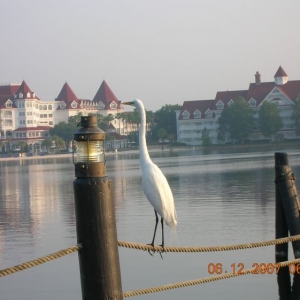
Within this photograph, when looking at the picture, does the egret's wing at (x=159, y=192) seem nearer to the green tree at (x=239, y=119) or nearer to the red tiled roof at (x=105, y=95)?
the green tree at (x=239, y=119)

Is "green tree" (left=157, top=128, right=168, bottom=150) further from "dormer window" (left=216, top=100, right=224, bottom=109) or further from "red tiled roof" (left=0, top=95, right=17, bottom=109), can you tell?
"red tiled roof" (left=0, top=95, right=17, bottom=109)

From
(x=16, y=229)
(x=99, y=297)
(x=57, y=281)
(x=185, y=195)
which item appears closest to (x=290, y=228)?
(x=99, y=297)

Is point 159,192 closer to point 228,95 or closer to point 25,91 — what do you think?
point 228,95

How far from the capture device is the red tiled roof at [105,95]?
5202 inches

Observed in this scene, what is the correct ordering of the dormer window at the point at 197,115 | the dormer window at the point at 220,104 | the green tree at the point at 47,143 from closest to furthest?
the dormer window at the point at 220,104
the green tree at the point at 47,143
the dormer window at the point at 197,115

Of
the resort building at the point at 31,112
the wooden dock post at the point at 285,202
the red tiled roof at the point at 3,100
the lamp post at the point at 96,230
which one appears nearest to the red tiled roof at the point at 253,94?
the resort building at the point at 31,112

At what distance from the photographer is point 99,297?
2559 mm

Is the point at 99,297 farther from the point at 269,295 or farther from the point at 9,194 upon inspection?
the point at 9,194

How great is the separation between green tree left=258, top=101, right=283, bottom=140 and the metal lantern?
94.3 meters

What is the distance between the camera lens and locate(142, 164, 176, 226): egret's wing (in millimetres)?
4723

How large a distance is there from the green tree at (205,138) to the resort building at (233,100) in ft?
5.64

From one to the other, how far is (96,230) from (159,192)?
2198mm

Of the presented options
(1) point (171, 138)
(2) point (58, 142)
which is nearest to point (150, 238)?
(2) point (58, 142)

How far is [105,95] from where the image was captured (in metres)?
133
